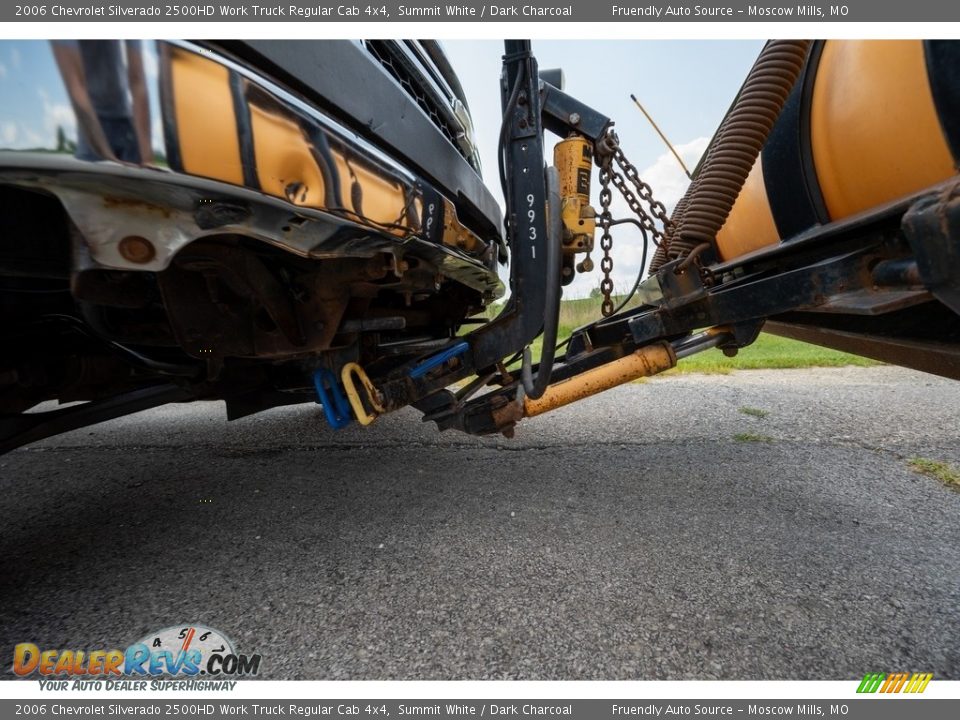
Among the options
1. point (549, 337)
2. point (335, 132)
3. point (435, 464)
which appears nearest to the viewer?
point (335, 132)

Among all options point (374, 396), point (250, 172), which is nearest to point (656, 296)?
point (374, 396)

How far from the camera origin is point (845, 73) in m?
1.08

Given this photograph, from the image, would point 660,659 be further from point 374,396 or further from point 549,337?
point 374,396

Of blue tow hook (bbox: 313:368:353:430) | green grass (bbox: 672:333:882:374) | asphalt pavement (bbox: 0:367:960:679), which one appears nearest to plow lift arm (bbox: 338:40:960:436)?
blue tow hook (bbox: 313:368:353:430)

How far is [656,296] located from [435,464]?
1315 mm

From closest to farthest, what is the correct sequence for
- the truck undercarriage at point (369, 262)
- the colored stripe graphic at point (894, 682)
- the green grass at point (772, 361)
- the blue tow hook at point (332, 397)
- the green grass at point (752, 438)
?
1. the truck undercarriage at point (369, 262)
2. the colored stripe graphic at point (894, 682)
3. the blue tow hook at point (332, 397)
4. the green grass at point (752, 438)
5. the green grass at point (772, 361)

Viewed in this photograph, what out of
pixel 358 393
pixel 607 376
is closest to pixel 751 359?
pixel 607 376

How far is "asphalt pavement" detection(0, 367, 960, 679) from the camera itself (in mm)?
931

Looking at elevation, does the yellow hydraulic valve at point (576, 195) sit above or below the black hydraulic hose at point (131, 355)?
above

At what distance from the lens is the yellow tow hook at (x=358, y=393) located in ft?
4.67

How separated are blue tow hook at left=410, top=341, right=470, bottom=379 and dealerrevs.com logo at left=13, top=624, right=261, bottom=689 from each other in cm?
89

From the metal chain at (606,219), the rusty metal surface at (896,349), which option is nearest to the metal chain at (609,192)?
the metal chain at (606,219)

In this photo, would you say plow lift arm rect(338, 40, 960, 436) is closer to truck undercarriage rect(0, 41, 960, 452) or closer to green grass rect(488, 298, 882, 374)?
truck undercarriage rect(0, 41, 960, 452)

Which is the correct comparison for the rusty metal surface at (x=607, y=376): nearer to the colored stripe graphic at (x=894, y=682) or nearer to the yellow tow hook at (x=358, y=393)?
the yellow tow hook at (x=358, y=393)
